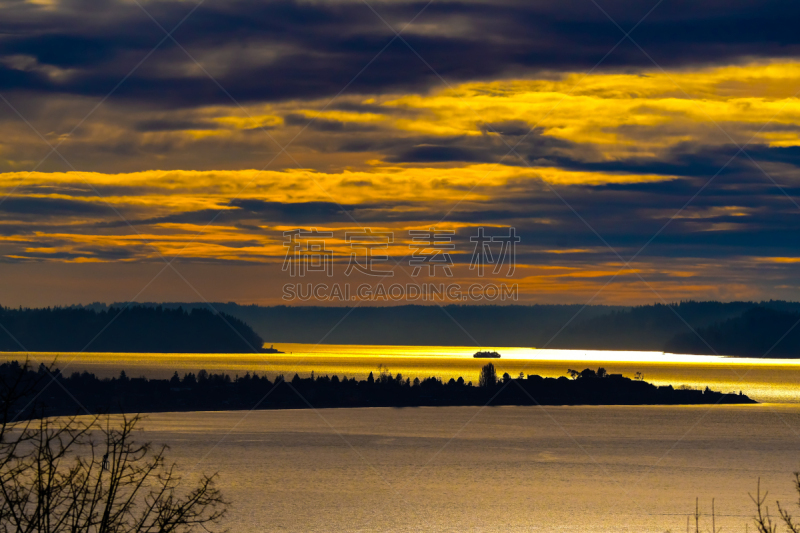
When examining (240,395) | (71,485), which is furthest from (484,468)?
(240,395)

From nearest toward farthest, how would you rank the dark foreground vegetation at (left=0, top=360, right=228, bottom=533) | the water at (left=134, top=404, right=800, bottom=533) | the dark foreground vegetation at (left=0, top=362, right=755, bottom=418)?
the dark foreground vegetation at (left=0, top=360, right=228, bottom=533) → the water at (left=134, top=404, right=800, bottom=533) → the dark foreground vegetation at (left=0, top=362, right=755, bottom=418)

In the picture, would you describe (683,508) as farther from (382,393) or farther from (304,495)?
(382,393)

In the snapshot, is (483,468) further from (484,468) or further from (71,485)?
(71,485)

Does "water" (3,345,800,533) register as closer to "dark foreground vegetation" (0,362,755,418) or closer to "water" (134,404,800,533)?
"water" (134,404,800,533)

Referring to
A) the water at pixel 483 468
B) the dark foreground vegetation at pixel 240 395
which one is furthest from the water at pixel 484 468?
the dark foreground vegetation at pixel 240 395

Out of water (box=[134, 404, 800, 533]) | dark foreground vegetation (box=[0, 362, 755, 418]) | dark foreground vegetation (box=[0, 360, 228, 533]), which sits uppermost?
dark foreground vegetation (box=[0, 362, 755, 418])

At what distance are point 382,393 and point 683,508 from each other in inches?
5072

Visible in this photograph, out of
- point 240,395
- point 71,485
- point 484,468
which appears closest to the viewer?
point 71,485

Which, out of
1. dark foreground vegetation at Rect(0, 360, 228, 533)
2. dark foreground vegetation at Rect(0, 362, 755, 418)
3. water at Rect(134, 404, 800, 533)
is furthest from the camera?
dark foreground vegetation at Rect(0, 362, 755, 418)

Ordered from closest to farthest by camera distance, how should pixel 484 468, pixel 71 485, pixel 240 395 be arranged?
1. pixel 71 485
2. pixel 484 468
3. pixel 240 395

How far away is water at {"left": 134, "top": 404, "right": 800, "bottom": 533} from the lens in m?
64.1

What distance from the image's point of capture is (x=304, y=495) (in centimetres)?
7162

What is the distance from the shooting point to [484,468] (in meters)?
91.9

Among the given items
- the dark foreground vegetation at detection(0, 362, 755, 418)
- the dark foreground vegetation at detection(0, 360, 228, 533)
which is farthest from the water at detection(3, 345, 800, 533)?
the dark foreground vegetation at detection(0, 360, 228, 533)
